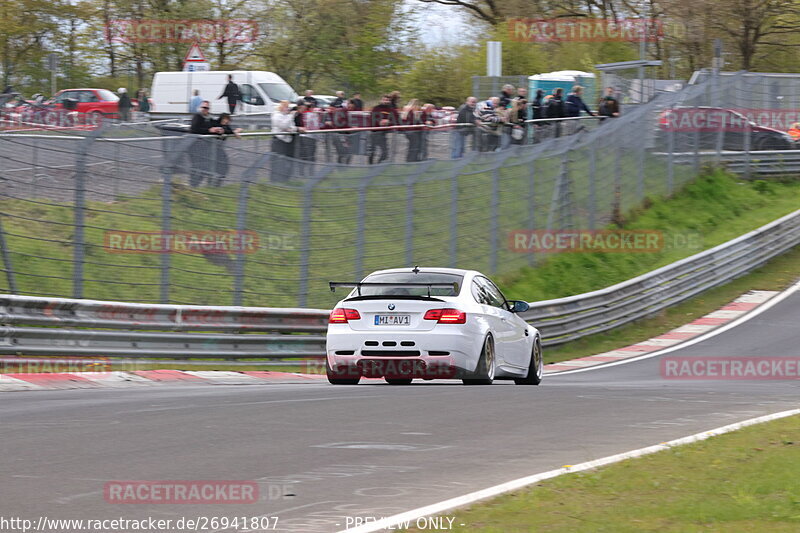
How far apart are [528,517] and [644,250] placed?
25.8 m

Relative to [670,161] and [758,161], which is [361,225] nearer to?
[670,161]

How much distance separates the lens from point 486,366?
13.7 m

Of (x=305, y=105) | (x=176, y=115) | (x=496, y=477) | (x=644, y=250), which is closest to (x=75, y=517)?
(x=496, y=477)

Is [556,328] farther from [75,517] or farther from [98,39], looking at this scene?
[98,39]

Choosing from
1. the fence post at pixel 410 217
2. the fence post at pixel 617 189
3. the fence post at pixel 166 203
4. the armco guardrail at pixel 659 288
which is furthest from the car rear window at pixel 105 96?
the fence post at pixel 166 203

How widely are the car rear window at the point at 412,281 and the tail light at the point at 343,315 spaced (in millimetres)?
348

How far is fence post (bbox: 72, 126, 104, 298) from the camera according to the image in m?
14.5

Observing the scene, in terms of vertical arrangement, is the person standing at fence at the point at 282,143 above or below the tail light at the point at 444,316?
above

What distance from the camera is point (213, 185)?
1659 centimetres

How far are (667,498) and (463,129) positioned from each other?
19925 millimetres

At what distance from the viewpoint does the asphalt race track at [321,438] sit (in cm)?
675

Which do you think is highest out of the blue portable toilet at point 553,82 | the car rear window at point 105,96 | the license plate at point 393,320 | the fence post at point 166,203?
the blue portable toilet at point 553,82

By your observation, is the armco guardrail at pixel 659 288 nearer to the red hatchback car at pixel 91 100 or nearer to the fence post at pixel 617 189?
the fence post at pixel 617 189

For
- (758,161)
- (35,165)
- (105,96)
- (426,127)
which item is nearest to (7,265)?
(35,165)
